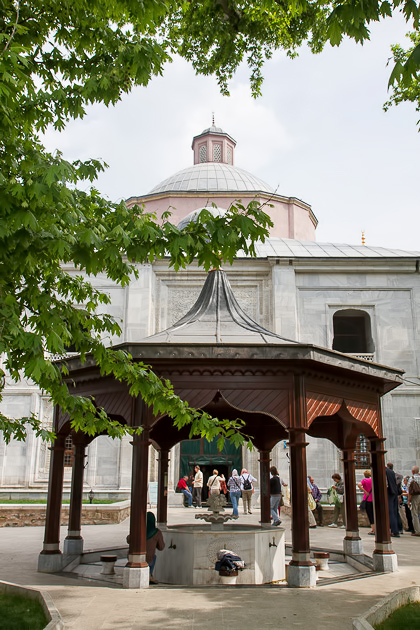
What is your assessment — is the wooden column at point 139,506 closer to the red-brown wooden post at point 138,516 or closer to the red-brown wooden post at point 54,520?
the red-brown wooden post at point 138,516

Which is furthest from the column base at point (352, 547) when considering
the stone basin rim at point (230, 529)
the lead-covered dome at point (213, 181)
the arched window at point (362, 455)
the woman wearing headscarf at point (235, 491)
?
the lead-covered dome at point (213, 181)

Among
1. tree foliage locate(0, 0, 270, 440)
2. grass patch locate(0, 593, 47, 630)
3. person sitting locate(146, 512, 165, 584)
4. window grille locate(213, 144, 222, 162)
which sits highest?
window grille locate(213, 144, 222, 162)

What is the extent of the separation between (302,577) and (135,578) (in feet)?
7.40

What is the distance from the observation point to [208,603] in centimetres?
684

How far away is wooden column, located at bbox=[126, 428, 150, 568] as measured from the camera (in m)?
7.85

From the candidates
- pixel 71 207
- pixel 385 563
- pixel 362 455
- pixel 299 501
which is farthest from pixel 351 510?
pixel 362 455

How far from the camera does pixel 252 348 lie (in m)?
8.34

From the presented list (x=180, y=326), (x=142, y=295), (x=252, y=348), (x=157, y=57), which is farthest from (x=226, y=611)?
(x=142, y=295)

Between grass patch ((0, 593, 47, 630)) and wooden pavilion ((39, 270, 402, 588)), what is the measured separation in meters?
1.59

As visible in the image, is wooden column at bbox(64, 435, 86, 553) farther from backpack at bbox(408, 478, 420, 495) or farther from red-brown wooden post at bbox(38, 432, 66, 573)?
backpack at bbox(408, 478, 420, 495)

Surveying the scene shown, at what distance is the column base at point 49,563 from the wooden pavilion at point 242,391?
2cm

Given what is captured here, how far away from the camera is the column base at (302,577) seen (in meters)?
7.85

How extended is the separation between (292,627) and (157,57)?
5.64m

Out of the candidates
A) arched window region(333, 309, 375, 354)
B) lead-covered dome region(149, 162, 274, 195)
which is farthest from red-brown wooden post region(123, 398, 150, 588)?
lead-covered dome region(149, 162, 274, 195)
